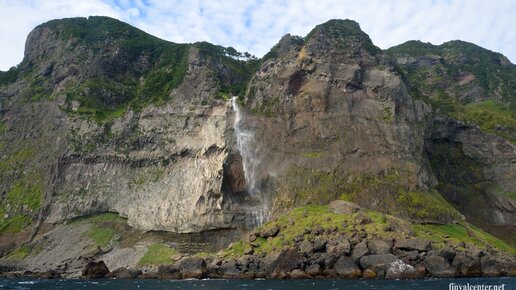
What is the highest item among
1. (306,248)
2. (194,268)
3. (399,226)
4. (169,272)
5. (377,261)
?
(399,226)

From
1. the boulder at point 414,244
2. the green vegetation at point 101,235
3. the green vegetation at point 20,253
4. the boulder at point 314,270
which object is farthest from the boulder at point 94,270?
the boulder at point 414,244

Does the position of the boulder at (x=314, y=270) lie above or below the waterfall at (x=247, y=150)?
below

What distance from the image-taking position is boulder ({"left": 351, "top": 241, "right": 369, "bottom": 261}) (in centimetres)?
7256

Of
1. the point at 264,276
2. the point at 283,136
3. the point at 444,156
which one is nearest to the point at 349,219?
the point at 264,276

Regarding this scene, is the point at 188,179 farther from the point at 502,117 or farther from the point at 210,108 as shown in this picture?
the point at 502,117

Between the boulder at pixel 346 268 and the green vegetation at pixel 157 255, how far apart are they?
3156cm

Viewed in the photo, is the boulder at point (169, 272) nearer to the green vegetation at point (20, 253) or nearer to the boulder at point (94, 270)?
the boulder at point (94, 270)

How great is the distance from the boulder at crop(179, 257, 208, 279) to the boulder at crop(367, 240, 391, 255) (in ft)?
82.9

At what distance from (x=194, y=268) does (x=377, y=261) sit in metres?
27.5

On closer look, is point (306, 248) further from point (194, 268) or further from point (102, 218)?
point (102, 218)

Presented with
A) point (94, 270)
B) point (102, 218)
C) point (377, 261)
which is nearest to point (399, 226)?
point (377, 261)

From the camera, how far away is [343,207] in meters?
90.0

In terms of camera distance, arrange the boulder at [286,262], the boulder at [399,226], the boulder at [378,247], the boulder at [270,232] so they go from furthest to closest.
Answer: the boulder at [270,232]
the boulder at [399,226]
the boulder at [286,262]
the boulder at [378,247]

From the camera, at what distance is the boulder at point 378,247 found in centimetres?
7200
